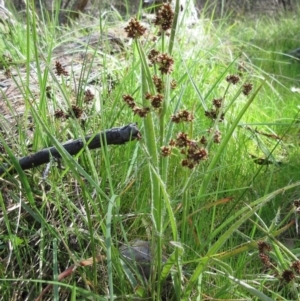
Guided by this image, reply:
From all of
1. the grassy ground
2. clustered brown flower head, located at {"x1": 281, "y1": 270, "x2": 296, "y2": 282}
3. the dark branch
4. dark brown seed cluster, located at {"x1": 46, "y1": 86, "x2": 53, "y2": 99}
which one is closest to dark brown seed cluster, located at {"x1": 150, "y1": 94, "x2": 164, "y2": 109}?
the grassy ground

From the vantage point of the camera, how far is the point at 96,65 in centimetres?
251

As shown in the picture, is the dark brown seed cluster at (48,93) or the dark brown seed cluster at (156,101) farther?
the dark brown seed cluster at (48,93)

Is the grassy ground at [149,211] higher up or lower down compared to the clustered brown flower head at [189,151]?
lower down

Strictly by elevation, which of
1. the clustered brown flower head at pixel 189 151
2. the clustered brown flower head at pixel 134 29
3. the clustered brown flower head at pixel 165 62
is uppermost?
the clustered brown flower head at pixel 134 29

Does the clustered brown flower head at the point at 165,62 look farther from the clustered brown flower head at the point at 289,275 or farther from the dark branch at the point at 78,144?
the clustered brown flower head at the point at 289,275

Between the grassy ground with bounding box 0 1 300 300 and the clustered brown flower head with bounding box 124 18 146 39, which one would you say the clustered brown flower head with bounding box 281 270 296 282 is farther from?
the clustered brown flower head with bounding box 124 18 146 39

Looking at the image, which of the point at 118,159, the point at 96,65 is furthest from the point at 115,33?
the point at 118,159

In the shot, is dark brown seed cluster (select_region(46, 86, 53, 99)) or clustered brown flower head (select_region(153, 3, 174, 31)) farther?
dark brown seed cluster (select_region(46, 86, 53, 99))

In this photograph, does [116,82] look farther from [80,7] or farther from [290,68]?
[80,7]

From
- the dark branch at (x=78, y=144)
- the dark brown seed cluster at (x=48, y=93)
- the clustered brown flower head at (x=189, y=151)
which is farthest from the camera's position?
the dark brown seed cluster at (x=48, y=93)

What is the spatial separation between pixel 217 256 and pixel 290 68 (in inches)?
114

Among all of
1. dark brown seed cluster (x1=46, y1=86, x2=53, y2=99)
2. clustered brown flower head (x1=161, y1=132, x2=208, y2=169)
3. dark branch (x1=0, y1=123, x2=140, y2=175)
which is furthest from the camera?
dark brown seed cluster (x1=46, y1=86, x2=53, y2=99)

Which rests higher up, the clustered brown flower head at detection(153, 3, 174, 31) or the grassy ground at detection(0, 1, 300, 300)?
the clustered brown flower head at detection(153, 3, 174, 31)

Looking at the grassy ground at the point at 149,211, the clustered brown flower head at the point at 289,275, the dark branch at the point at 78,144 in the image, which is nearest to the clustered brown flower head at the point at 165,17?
the grassy ground at the point at 149,211
